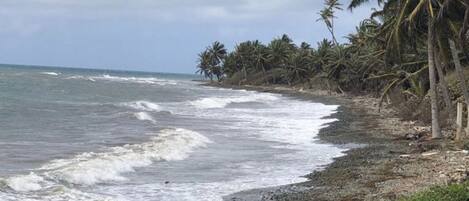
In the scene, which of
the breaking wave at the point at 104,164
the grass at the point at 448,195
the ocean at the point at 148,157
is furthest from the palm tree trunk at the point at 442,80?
the grass at the point at 448,195

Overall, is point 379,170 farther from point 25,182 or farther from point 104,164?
point 25,182

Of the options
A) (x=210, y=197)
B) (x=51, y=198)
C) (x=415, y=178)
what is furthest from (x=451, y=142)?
(x=51, y=198)

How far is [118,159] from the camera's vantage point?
59.4ft

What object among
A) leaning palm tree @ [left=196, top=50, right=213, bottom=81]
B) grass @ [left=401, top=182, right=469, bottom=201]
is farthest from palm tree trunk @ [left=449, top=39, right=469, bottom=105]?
leaning palm tree @ [left=196, top=50, right=213, bottom=81]

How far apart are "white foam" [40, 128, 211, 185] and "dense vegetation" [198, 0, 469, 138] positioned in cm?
855

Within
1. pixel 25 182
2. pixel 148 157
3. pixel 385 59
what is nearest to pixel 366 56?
pixel 385 59

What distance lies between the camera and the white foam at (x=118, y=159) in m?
15.6

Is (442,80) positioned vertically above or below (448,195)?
above

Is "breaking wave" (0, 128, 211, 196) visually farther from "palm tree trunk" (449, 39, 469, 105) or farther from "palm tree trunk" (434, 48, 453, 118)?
"palm tree trunk" (449, 39, 469, 105)

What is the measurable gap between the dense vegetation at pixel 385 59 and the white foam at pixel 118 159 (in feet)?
28.0

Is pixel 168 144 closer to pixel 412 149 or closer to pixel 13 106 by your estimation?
pixel 412 149

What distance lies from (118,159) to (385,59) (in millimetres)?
12624

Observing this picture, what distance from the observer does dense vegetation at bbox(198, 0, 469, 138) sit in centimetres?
2166

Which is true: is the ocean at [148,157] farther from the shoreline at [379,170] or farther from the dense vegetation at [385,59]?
the dense vegetation at [385,59]
